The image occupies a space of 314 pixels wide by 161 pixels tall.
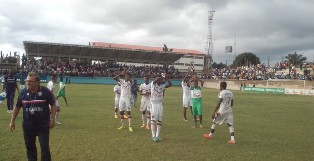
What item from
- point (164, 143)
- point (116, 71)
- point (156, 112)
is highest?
point (116, 71)

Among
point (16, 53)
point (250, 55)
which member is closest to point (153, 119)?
point (16, 53)

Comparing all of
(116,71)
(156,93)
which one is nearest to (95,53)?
(116,71)

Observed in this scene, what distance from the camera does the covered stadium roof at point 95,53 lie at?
6375 centimetres

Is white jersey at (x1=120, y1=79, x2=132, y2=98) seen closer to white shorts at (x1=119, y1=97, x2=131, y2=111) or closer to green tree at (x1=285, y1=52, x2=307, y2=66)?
white shorts at (x1=119, y1=97, x2=131, y2=111)

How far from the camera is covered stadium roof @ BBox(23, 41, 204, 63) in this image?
63.8 metres

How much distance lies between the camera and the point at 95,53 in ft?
226

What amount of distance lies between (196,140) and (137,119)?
19.6 feet

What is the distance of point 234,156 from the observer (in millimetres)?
9727

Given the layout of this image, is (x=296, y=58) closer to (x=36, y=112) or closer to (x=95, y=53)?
(x=95, y=53)

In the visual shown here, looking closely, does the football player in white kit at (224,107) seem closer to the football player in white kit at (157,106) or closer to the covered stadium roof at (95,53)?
the football player in white kit at (157,106)

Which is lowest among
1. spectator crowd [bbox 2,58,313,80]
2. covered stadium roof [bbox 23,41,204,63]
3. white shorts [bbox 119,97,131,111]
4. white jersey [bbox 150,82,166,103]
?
white shorts [bbox 119,97,131,111]

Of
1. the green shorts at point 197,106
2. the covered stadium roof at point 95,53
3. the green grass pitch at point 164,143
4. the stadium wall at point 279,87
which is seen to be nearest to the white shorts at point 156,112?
the green grass pitch at point 164,143

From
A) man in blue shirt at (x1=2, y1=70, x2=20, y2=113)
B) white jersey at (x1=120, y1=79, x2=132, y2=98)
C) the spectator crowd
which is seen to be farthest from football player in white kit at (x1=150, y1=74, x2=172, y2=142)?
the spectator crowd

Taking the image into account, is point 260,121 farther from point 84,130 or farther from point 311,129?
point 84,130
